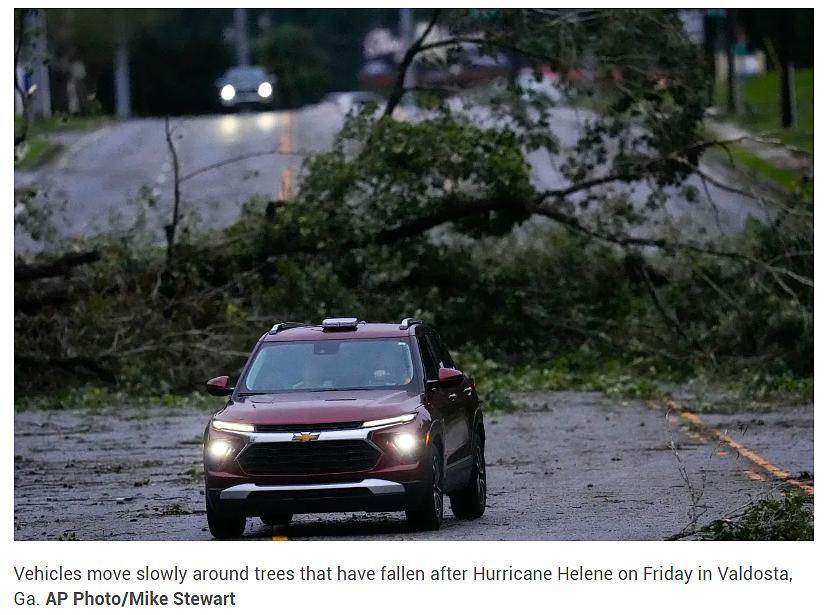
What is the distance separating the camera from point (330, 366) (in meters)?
12.1

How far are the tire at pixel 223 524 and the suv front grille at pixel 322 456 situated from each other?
1.63 ft

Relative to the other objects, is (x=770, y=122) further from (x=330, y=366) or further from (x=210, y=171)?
(x=330, y=366)

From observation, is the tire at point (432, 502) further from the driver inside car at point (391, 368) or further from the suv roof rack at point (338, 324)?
the suv roof rack at point (338, 324)

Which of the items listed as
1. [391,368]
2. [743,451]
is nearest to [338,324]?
[391,368]

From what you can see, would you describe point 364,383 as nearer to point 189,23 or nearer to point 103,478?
point 103,478

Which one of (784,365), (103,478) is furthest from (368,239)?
(103,478)

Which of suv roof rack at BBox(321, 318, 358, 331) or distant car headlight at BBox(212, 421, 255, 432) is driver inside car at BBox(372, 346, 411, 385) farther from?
distant car headlight at BBox(212, 421, 255, 432)

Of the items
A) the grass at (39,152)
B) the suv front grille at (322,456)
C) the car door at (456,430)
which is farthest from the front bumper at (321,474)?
the grass at (39,152)

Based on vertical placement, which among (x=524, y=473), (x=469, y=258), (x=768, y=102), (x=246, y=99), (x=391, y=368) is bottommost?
(x=524, y=473)

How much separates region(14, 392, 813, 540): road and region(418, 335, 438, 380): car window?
46.1 inches

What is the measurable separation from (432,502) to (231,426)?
1.53 meters

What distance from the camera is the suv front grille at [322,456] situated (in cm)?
1088

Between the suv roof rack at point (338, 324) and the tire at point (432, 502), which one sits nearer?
the tire at point (432, 502)
